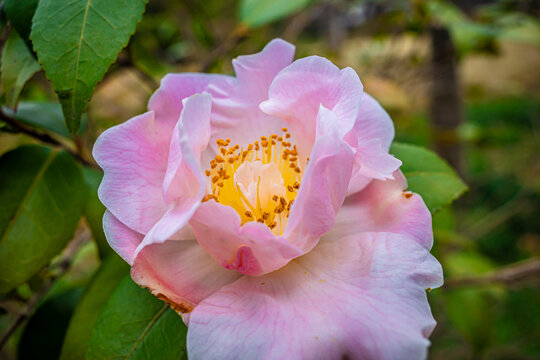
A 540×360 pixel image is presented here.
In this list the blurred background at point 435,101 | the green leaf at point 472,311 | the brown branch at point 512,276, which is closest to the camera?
the brown branch at point 512,276

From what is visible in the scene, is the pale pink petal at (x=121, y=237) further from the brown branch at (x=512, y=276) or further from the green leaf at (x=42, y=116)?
the brown branch at (x=512, y=276)

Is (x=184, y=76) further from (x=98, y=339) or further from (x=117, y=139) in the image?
(x=98, y=339)

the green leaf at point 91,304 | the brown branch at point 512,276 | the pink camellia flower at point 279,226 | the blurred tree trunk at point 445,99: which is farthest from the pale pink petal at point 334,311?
the blurred tree trunk at point 445,99

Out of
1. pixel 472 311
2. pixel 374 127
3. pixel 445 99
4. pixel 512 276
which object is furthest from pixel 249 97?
pixel 445 99

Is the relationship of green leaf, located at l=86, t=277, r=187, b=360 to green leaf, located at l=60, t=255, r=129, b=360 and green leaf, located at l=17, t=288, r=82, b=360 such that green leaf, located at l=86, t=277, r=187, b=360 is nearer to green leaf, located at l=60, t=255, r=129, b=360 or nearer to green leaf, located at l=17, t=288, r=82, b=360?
green leaf, located at l=60, t=255, r=129, b=360

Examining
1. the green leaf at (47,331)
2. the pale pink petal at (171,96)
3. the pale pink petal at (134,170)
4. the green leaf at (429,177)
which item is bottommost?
the green leaf at (47,331)
